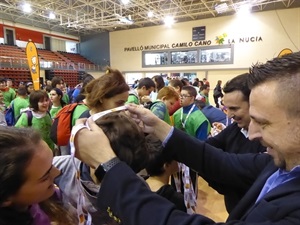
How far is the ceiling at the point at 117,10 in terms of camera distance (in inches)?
485

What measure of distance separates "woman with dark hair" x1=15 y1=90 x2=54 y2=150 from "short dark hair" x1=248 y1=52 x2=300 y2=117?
2722 millimetres

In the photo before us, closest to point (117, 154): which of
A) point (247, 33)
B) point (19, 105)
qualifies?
point (19, 105)

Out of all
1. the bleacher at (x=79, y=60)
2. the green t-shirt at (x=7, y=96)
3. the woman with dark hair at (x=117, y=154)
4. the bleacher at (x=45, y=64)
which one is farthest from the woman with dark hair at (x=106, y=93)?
the bleacher at (x=79, y=60)

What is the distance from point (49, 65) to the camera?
14672 millimetres

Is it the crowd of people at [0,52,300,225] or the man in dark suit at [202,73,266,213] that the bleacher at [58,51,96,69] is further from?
the crowd of people at [0,52,300,225]

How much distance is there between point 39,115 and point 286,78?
114 inches

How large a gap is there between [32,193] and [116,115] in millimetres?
372

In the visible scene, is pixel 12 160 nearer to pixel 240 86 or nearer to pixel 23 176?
pixel 23 176

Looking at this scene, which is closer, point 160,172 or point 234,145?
point 160,172

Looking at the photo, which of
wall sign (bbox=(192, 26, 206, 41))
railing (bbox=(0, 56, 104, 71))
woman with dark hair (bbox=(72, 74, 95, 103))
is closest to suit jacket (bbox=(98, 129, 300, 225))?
woman with dark hair (bbox=(72, 74, 95, 103))

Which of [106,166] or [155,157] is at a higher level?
[106,166]

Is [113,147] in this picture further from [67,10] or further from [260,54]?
[67,10]

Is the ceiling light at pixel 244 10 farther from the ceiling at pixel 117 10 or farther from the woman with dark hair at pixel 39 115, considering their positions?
the woman with dark hair at pixel 39 115

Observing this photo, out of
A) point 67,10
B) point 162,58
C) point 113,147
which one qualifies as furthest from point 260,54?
point 113,147
